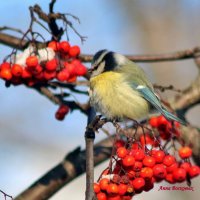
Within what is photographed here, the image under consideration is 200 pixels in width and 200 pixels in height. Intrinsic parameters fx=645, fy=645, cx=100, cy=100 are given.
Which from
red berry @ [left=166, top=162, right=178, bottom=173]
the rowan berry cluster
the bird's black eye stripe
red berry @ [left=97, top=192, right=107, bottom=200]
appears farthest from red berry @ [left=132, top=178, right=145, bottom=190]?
the bird's black eye stripe

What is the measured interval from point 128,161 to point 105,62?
976 millimetres

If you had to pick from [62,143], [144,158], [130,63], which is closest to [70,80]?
[130,63]

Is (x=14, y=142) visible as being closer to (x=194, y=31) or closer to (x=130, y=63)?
(x=194, y=31)

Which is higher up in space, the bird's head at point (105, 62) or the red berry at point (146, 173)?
the bird's head at point (105, 62)

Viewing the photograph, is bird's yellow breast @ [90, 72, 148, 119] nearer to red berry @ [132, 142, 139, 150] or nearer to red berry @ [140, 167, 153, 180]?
red berry @ [132, 142, 139, 150]

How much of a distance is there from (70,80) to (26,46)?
0.93 ft

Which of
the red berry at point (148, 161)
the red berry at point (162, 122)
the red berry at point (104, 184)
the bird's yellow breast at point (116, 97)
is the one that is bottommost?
the red berry at point (104, 184)

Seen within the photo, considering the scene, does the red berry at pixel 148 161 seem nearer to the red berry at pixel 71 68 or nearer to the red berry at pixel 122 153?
the red berry at pixel 122 153

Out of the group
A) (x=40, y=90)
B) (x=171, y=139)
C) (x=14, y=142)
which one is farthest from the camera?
(x=14, y=142)

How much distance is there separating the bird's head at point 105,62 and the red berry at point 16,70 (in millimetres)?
382

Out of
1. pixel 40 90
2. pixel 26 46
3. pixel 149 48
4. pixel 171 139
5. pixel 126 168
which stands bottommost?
pixel 126 168

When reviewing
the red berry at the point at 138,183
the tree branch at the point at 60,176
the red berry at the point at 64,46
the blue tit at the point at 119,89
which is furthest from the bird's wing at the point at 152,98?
the red berry at the point at 138,183

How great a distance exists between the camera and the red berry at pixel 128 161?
87.5 inches

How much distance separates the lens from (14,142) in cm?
615
